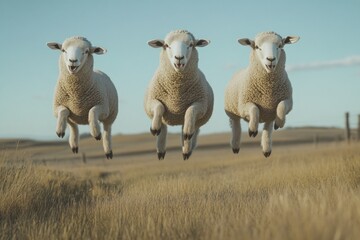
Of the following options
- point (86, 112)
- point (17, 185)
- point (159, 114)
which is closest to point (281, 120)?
point (159, 114)

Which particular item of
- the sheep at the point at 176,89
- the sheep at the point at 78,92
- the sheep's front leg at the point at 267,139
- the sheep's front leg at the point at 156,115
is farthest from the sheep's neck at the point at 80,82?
the sheep's front leg at the point at 267,139

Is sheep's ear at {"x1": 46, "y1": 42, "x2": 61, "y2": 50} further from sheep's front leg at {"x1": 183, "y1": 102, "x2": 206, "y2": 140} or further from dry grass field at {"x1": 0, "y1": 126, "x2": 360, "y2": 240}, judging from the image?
dry grass field at {"x1": 0, "y1": 126, "x2": 360, "y2": 240}

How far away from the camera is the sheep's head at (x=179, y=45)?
5391mm

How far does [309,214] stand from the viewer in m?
3.63

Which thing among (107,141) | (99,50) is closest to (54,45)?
(99,50)

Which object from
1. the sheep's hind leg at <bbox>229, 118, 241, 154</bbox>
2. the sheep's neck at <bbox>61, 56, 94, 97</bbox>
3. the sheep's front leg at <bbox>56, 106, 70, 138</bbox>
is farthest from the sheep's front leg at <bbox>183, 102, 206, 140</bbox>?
the sheep's neck at <bbox>61, 56, 94, 97</bbox>

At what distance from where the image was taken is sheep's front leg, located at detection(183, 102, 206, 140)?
5.26 metres

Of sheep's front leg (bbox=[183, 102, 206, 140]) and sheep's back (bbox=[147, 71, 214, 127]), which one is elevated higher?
sheep's back (bbox=[147, 71, 214, 127])

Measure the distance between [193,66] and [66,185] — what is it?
6.38 metres

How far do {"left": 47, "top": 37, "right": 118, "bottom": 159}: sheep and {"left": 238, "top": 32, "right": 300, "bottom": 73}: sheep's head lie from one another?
1.96 meters

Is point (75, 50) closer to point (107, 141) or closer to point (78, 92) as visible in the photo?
point (78, 92)

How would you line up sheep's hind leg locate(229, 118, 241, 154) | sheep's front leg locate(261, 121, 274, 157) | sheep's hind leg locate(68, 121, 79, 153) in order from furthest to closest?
1. sheep's hind leg locate(68, 121, 79, 153)
2. sheep's hind leg locate(229, 118, 241, 154)
3. sheep's front leg locate(261, 121, 274, 157)

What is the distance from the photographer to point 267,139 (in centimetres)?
588

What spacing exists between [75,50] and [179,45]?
4.38 feet
